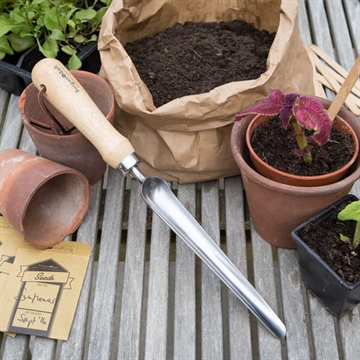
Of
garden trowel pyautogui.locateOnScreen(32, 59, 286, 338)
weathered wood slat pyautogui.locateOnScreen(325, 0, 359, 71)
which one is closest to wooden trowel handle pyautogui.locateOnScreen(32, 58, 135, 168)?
garden trowel pyautogui.locateOnScreen(32, 59, 286, 338)

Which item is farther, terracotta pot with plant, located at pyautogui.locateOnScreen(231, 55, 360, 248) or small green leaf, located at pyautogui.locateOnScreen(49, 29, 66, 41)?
small green leaf, located at pyautogui.locateOnScreen(49, 29, 66, 41)

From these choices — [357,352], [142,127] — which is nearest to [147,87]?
[142,127]

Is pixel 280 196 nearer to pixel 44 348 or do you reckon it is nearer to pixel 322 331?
pixel 322 331

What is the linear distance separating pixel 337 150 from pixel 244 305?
342mm

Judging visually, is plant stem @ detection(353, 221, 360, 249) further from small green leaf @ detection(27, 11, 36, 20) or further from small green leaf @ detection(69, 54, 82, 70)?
small green leaf @ detection(27, 11, 36, 20)

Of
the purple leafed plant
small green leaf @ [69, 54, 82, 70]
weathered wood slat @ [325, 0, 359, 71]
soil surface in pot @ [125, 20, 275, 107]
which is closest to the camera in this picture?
the purple leafed plant

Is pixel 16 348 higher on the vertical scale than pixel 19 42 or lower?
lower

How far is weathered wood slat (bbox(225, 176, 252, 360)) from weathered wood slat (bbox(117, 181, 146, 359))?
175 mm

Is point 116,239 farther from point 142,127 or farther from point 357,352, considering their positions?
point 357,352

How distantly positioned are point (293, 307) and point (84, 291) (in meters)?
0.40

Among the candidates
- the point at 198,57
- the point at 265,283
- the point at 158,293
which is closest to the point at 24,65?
the point at 198,57

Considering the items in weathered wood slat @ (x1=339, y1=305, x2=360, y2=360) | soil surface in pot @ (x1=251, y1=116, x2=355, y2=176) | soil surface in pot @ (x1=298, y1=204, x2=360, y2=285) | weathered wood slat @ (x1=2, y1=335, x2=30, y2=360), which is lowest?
weathered wood slat @ (x1=339, y1=305, x2=360, y2=360)

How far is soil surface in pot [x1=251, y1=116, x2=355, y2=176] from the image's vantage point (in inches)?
35.9

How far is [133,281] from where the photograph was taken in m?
0.98
